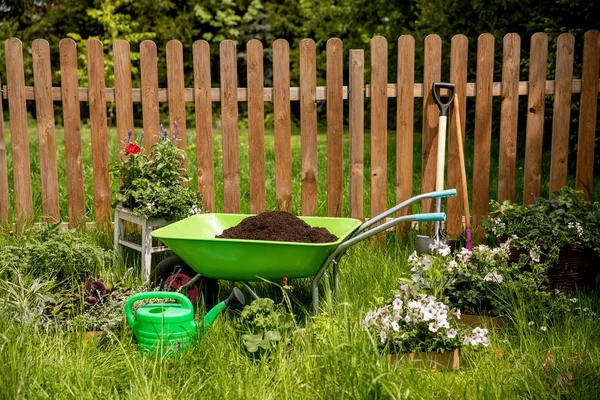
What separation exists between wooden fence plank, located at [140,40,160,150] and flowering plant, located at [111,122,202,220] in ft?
0.84

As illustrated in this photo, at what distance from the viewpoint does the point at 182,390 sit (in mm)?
2457

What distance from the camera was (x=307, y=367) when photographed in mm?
2521

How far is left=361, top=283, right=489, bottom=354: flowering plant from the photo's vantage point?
2.81 meters

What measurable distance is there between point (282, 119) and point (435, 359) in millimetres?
2096

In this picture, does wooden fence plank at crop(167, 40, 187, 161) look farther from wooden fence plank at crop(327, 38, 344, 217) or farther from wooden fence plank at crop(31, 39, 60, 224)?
wooden fence plank at crop(327, 38, 344, 217)

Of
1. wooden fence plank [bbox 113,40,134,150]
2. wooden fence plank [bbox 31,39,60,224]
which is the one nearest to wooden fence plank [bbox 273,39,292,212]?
wooden fence plank [bbox 113,40,134,150]

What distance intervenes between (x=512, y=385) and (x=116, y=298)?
183cm

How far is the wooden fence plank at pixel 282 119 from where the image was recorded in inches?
175

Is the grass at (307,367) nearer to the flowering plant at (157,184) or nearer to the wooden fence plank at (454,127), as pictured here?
the flowering plant at (157,184)

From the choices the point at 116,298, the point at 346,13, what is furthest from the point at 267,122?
the point at 116,298

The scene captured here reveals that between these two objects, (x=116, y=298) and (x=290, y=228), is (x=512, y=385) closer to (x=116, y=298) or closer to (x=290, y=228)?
(x=290, y=228)

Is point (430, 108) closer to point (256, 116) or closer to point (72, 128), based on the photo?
point (256, 116)

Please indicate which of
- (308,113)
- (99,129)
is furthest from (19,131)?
(308,113)

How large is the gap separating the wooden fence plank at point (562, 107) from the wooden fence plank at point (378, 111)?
3.45 ft
